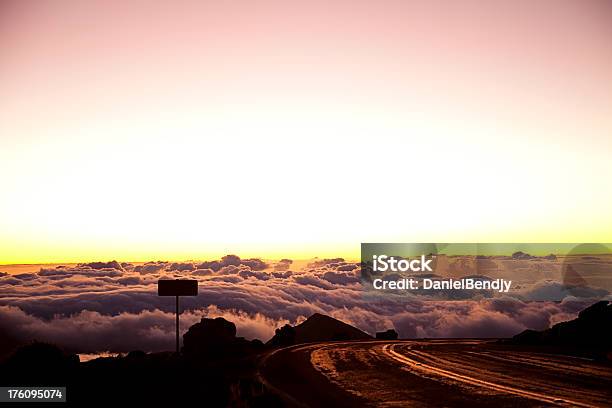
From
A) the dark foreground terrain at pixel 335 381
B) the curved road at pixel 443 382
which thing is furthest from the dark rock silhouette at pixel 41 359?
the curved road at pixel 443 382

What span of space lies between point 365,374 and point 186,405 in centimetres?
929

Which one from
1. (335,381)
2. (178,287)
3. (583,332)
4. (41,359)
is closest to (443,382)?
(335,381)

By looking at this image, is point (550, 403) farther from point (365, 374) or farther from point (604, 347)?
point (604, 347)

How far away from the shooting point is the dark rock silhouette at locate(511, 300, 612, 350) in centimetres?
4722

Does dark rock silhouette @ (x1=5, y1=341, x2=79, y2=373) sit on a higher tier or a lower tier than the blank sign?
lower

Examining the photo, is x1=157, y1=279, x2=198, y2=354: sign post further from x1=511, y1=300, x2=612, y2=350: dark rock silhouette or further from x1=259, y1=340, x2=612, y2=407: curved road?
x1=511, y1=300, x2=612, y2=350: dark rock silhouette

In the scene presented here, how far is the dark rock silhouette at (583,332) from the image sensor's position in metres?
47.2

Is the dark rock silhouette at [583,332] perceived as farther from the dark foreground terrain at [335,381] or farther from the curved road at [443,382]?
the curved road at [443,382]

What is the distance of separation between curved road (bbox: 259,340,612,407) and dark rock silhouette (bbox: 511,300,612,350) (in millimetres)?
17501

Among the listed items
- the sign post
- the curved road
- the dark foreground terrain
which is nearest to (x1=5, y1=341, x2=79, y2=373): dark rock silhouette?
the dark foreground terrain

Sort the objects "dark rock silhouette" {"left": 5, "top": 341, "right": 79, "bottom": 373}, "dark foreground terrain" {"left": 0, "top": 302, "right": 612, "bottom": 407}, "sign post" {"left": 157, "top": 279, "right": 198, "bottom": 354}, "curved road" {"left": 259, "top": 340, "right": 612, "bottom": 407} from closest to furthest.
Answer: "curved road" {"left": 259, "top": 340, "right": 612, "bottom": 407}, "dark foreground terrain" {"left": 0, "top": 302, "right": 612, "bottom": 407}, "dark rock silhouette" {"left": 5, "top": 341, "right": 79, "bottom": 373}, "sign post" {"left": 157, "top": 279, "right": 198, "bottom": 354}

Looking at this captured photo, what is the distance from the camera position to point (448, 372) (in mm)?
25125

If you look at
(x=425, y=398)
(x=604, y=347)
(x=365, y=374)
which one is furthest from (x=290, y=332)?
(x=425, y=398)

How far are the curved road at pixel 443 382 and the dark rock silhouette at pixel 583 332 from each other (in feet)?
57.4
